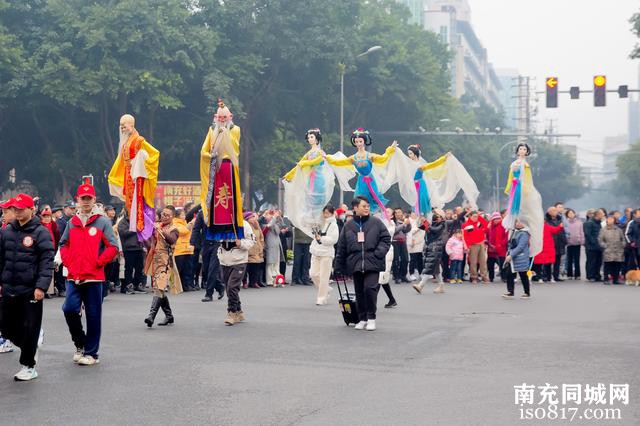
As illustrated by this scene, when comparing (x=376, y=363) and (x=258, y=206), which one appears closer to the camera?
(x=376, y=363)

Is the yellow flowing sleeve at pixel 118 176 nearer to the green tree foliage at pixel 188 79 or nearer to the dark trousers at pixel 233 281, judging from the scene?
the dark trousers at pixel 233 281

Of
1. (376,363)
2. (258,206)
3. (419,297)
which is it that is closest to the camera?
(376,363)

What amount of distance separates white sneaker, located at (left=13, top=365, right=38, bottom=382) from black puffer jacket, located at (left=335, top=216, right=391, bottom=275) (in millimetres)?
5189

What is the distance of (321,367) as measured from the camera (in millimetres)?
10500

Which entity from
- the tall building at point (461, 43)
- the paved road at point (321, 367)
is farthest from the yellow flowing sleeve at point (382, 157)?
the tall building at point (461, 43)

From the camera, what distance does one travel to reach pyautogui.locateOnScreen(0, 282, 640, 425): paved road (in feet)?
27.0

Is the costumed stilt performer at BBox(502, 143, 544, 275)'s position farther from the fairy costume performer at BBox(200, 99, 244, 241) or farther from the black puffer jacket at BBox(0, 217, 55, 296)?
the black puffer jacket at BBox(0, 217, 55, 296)

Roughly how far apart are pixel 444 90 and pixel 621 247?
37.2 metres

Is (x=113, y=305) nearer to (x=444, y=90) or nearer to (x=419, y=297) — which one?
(x=419, y=297)

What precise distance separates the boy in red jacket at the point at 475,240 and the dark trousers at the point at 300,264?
13.6 ft

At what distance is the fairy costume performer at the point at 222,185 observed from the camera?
1441 centimetres

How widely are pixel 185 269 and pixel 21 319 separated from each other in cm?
1166

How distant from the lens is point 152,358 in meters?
11.2

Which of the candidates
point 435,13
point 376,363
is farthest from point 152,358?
point 435,13
